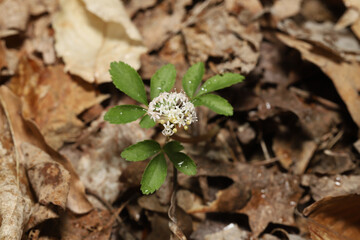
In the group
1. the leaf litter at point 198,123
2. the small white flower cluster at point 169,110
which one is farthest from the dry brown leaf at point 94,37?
the small white flower cluster at point 169,110

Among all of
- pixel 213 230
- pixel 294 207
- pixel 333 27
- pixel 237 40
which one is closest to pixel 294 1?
pixel 333 27

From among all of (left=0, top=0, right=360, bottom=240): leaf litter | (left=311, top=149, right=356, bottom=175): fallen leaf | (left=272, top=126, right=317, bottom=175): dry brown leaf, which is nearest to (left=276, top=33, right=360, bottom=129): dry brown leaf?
(left=0, top=0, right=360, bottom=240): leaf litter

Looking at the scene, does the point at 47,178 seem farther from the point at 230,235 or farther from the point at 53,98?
the point at 230,235

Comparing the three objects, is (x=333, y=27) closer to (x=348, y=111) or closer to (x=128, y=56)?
(x=348, y=111)

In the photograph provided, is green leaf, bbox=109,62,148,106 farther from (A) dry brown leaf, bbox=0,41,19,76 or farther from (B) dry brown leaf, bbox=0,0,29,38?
(B) dry brown leaf, bbox=0,0,29,38

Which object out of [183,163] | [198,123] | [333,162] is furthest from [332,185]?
[183,163]

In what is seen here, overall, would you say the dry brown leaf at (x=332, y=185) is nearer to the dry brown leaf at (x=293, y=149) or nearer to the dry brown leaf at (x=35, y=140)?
the dry brown leaf at (x=293, y=149)
